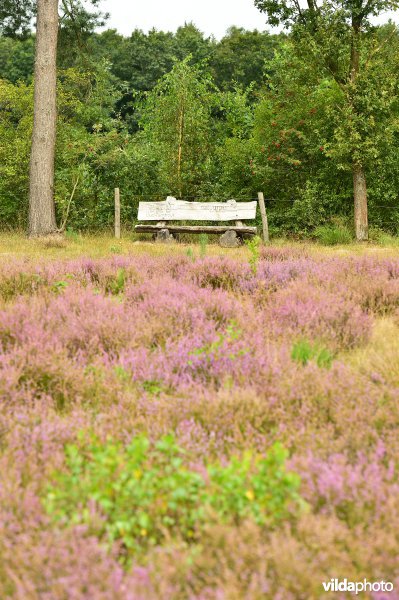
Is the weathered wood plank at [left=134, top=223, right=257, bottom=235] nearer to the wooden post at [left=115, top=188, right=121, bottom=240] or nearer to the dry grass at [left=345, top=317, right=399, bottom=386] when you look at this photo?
the wooden post at [left=115, top=188, right=121, bottom=240]

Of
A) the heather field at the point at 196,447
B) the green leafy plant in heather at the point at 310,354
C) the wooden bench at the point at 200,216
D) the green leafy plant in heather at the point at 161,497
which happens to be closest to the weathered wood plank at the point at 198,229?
the wooden bench at the point at 200,216

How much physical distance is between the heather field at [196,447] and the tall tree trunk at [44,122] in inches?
386

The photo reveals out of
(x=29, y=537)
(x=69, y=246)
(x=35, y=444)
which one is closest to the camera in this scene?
(x=29, y=537)

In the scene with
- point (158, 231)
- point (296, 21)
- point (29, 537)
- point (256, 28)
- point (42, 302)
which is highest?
point (256, 28)

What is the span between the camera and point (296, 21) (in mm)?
14820

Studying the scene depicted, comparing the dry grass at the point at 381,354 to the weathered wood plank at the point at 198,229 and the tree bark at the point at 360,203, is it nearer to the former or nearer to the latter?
the weathered wood plank at the point at 198,229

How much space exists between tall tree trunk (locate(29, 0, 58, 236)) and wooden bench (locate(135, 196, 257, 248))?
260 cm

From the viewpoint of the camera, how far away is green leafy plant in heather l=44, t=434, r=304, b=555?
1.94 meters

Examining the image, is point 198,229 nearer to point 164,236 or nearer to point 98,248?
point 164,236

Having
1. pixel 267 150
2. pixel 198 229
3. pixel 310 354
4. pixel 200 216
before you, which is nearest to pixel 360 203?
pixel 267 150

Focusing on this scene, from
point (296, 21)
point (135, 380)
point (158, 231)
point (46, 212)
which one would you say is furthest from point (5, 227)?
point (135, 380)

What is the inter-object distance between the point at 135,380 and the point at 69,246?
942 cm

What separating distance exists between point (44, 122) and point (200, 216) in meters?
4.94

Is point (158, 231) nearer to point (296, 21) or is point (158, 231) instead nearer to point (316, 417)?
point (296, 21)
